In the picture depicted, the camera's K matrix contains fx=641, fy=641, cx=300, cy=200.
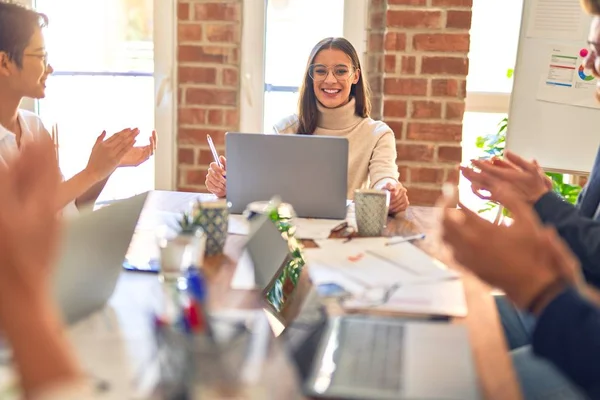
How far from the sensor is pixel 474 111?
9.37 ft

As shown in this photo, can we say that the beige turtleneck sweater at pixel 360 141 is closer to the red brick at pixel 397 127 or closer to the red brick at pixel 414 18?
the red brick at pixel 397 127

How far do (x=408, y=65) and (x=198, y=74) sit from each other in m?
0.91

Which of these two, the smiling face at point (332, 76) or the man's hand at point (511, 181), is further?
the smiling face at point (332, 76)

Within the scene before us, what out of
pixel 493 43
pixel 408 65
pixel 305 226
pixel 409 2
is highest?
pixel 409 2

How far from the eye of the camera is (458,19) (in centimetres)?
259

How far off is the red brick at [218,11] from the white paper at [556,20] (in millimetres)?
1201

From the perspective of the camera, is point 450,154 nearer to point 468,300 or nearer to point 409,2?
point 409,2

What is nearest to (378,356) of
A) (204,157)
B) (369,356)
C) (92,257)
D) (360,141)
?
(369,356)

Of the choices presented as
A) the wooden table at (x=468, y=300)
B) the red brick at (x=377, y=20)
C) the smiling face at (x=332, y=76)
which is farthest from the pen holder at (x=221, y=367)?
the red brick at (x=377, y=20)

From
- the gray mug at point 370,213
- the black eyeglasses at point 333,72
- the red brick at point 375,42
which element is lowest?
the gray mug at point 370,213

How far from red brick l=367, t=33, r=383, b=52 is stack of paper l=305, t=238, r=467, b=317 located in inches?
60.5

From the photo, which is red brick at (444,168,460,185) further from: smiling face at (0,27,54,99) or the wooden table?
smiling face at (0,27,54,99)

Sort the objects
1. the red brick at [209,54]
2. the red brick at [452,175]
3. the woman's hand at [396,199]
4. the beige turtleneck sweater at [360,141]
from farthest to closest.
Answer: the red brick at [209,54] < the red brick at [452,175] < the beige turtleneck sweater at [360,141] < the woman's hand at [396,199]

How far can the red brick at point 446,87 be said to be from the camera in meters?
2.63
